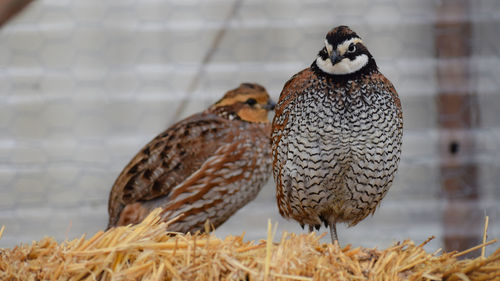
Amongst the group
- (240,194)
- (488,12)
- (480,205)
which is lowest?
(480,205)

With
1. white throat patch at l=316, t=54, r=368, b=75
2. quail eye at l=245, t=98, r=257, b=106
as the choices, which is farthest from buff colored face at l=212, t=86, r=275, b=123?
white throat patch at l=316, t=54, r=368, b=75

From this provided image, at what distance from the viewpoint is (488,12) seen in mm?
4266

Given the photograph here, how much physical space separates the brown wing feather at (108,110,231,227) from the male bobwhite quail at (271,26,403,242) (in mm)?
842

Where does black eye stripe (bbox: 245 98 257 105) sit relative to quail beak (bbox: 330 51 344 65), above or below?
below

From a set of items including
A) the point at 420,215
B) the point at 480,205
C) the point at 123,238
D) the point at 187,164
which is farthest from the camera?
the point at 420,215

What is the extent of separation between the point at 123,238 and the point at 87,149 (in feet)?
8.65

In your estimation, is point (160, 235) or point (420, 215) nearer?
point (160, 235)

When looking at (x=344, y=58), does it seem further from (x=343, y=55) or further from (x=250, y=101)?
(x=250, y=101)

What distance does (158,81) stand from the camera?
442cm

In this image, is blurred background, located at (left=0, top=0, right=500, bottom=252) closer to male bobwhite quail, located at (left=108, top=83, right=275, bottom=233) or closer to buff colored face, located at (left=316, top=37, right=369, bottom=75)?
male bobwhite quail, located at (left=108, top=83, right=275, bottom=233)

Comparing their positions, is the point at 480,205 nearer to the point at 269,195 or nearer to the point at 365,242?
the point at 365,242

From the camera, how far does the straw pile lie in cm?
183

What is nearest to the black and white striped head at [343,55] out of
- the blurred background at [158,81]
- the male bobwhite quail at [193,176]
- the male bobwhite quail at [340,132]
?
the male bobwhite quail at [340,132]

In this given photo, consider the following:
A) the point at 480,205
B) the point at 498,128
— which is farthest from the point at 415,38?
the point at 480,205
